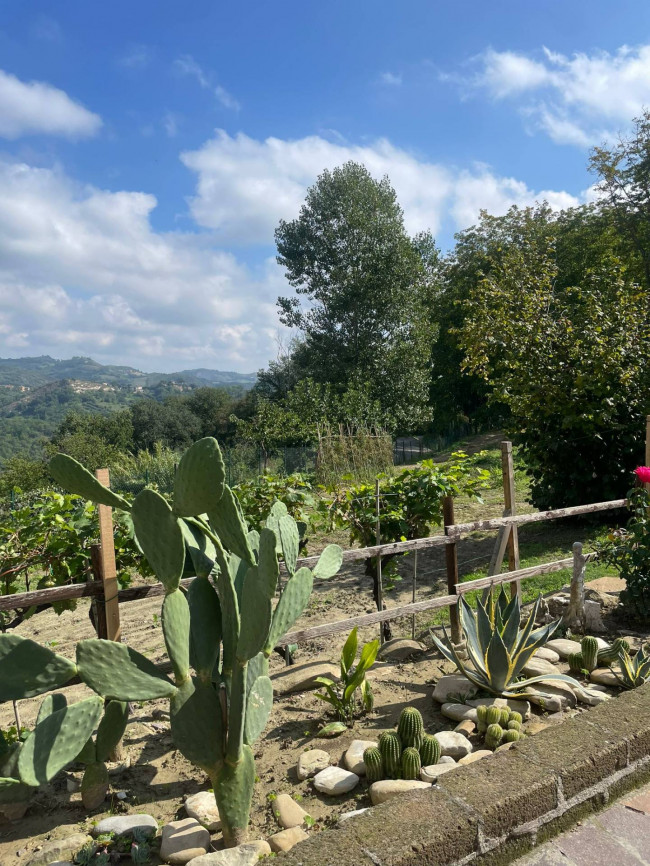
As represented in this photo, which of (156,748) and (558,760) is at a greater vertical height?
(558,760)

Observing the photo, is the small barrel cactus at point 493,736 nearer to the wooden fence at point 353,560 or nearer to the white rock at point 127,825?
the wooden fence at point 353,560

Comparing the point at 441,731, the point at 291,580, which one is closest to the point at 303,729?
the point at 441,731

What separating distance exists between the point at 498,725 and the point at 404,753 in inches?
20.0

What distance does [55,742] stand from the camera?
6.07 feet

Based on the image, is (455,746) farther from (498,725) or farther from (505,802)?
(505,802)

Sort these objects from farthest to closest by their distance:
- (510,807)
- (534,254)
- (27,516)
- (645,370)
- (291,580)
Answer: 1. (534,254)
2. (645,370)
3. (27,516)
4. (291,580)
5. (510,807)

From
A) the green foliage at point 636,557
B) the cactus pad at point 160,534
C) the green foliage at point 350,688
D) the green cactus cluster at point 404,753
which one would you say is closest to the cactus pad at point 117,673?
the cactus pad at point 160,534

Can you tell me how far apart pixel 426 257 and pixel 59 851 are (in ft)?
99.5

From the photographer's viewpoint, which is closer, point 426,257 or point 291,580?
point 291,580

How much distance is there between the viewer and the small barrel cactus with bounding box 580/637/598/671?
323cm

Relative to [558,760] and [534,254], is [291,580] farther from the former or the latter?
[534,254]

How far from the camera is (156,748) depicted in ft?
9.14

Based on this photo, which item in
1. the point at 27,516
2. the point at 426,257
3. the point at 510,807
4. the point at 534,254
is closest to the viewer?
the point at 510,807

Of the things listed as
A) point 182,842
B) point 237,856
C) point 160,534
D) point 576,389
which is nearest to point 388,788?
point 237,856
